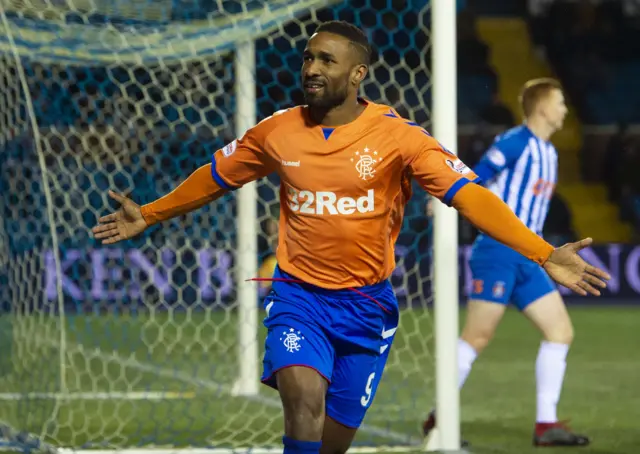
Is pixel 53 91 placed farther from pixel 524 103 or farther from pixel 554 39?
pixel 554 39

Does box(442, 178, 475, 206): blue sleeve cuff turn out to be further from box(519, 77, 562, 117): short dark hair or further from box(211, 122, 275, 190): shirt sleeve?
box(519, 77, 562, 117): short dark hair

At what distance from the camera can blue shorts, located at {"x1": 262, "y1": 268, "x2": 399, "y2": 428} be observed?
11.9 feet

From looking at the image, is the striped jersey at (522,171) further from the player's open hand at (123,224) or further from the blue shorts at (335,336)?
the player's open hand at (123,224)

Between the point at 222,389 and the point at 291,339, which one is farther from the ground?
the point at 291,339

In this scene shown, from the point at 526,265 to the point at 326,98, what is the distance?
2.35 metres

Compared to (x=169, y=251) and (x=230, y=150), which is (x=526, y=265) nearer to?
(x=230, y=150)

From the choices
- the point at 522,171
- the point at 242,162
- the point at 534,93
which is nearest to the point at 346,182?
the point at 242,162

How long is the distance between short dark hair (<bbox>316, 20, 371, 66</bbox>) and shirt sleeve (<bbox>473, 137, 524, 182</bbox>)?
2.13 meters

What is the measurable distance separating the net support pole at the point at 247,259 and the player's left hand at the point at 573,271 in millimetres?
3543

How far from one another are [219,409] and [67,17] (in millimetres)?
2172

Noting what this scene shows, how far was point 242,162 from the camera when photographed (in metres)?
3.92

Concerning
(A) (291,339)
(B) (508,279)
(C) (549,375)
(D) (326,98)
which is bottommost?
(C) (549,375)

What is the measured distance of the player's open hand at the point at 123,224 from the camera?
3.94m

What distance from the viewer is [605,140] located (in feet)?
52.1
